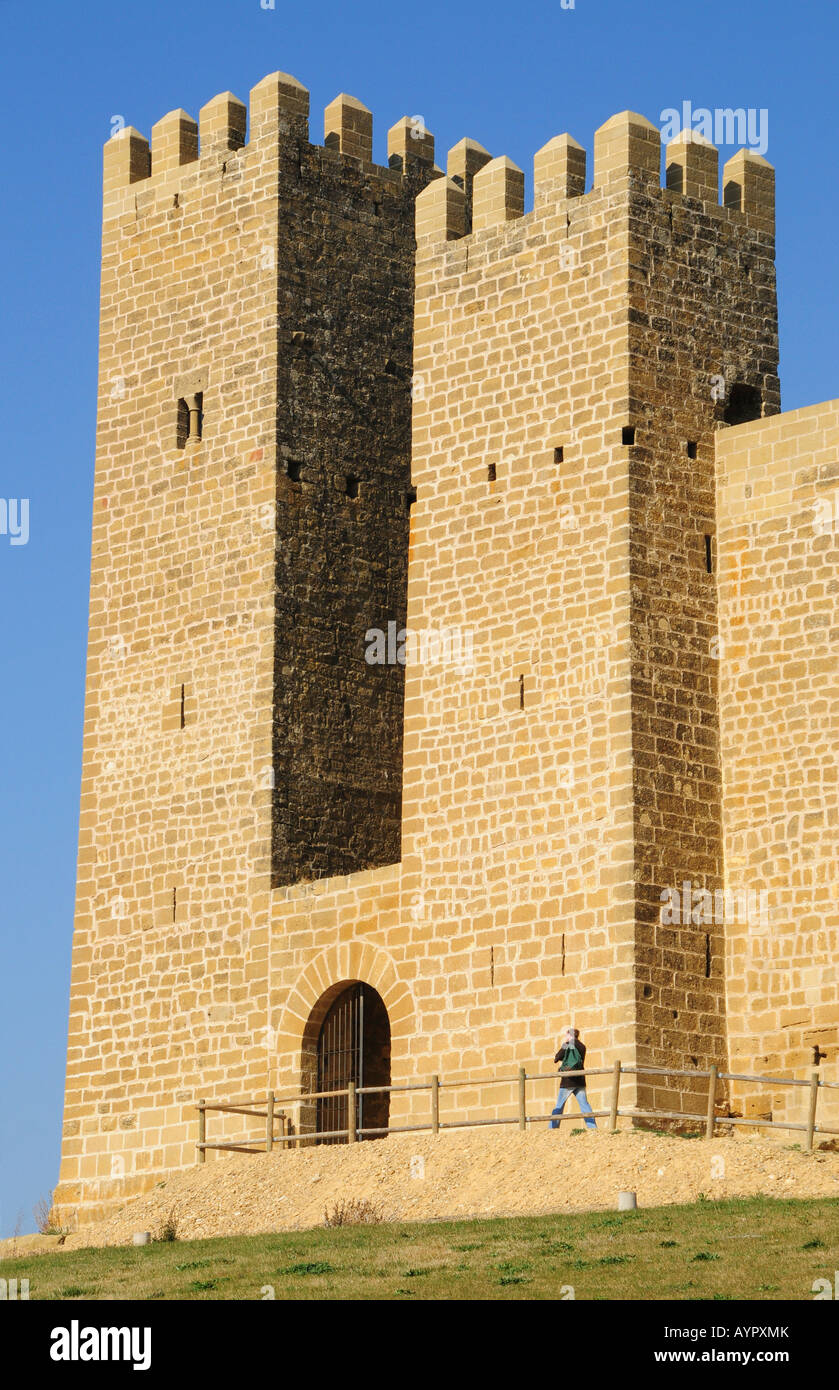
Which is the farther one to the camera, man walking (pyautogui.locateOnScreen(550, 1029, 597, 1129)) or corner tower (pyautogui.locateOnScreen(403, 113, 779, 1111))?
corner tower (pyautogui.locateOnScreen(403, 113, 779, 1111))

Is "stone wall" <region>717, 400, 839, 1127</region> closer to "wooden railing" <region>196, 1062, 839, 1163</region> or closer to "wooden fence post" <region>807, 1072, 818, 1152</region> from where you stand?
"wooden railing" <region>196, 1062, 839, 1163</region>

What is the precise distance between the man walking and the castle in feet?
1.05

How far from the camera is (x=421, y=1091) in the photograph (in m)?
26.8

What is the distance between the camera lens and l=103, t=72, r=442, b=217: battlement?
3139 cm

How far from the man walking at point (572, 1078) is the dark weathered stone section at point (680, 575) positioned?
0.56 meters

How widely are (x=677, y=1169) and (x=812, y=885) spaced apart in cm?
405

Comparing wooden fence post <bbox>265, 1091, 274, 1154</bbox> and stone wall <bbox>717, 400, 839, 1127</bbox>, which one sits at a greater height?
stone wall <bbox>717, 400, 839, 1127</bbox>

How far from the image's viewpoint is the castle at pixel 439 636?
2573cm

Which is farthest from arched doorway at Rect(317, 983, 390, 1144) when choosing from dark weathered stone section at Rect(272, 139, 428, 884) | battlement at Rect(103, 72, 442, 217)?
battlement at Rect(103, 72, 442, 217)

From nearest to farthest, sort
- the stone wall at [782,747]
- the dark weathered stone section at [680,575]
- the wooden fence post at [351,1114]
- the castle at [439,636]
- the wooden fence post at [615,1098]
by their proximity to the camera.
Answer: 1. the wooden fence post at [615,1098]
2. the stone wall at [782,747]
3. the dark weathered stone section at [680,575]
4. the wooden fence post at [351,1114]
5. the castle at [439,636]

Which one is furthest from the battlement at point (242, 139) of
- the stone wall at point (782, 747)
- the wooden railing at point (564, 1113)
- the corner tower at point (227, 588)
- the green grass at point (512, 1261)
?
the green grass at point (512, 1261)

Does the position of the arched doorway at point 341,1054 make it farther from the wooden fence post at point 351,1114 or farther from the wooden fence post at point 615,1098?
the wooden fence post at point 615,1098

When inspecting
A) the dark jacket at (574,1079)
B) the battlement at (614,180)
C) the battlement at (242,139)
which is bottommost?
the dark jacket at (574,1079)

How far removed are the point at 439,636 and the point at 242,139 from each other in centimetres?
771
